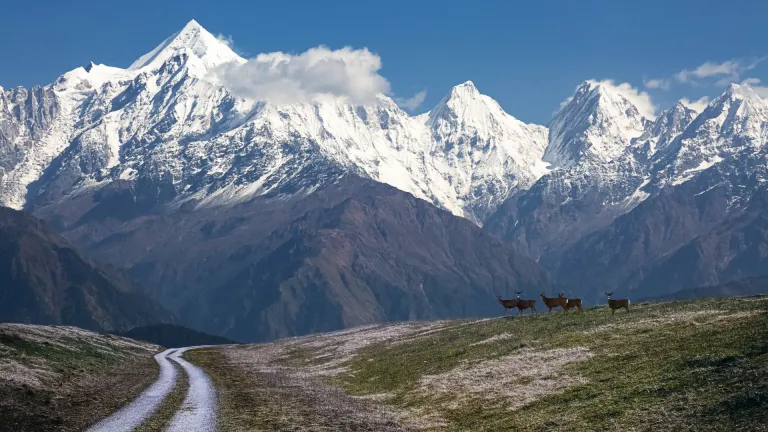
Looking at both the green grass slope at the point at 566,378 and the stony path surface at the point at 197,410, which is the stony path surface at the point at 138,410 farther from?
the green grass slope at the point at 566,378

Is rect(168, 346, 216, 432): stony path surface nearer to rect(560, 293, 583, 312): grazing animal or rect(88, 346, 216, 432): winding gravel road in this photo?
rect(88, 346, 216, 432): winding gravel road

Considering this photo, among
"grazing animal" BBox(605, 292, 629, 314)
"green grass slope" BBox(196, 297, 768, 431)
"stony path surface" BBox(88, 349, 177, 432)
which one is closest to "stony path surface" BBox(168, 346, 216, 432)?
"green grass slope" BBox(196, 297, 768, 431)

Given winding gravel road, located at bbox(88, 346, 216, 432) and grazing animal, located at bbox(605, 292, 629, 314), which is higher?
grazing animal, located at bbox(605, 292, 629, 314)

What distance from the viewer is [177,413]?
5169 centimetres

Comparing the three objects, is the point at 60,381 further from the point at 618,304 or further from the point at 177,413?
the point at 618,304

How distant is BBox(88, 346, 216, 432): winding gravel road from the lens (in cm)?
4612

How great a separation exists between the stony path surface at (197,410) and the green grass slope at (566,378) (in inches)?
53.7

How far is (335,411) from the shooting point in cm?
5250

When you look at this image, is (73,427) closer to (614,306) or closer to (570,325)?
(570,325)

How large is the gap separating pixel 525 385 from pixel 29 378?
38423 mm

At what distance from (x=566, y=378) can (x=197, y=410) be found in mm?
23919

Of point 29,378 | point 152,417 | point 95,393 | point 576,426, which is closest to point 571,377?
point 576,426

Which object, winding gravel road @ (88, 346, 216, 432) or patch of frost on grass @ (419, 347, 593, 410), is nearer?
winding gravel road @ (88, 346, 216, 432)

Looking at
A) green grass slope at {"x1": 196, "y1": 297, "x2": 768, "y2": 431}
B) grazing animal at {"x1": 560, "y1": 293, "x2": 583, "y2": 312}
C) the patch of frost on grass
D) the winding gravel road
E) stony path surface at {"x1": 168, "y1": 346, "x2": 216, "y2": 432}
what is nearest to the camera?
green grass slope at {"x1": 196, "y1": 297, "x2": 768, "y2": 431}
